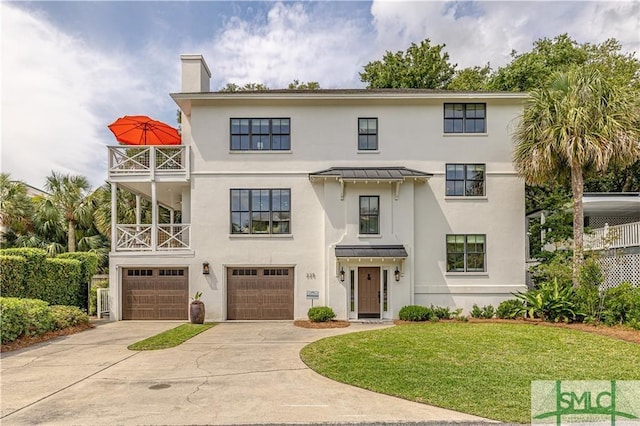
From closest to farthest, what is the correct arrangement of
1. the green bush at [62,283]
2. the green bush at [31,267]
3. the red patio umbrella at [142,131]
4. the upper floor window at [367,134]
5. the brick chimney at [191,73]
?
1. the green bush at [31,267]
2. the green bush at [62,283]
3. the red patio umbrella at [142,131]
4. the upper floor window at [367,134]
5. the brick chimney at [191,73]

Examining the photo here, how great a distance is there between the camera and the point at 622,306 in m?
12.8

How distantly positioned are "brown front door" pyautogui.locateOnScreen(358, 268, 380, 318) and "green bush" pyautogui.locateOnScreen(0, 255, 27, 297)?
469 inches

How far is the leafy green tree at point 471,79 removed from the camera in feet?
92.9

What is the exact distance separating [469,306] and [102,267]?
63.2 ft

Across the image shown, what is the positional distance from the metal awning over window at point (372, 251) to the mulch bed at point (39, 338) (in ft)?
30.8

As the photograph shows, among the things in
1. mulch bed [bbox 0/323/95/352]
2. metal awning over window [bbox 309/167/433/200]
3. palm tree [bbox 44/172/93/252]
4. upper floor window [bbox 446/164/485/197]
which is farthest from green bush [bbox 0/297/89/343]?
upper floor window [bbox 446/164/485/197]

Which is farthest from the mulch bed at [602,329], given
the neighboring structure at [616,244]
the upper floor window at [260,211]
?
the upper floor window at [260,211]

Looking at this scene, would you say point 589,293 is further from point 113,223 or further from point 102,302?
point 102,302

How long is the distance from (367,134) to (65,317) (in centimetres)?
1302

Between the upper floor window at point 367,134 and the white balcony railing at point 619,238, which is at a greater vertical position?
the upper floor window at point 367,134

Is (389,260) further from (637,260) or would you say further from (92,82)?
(92,82)

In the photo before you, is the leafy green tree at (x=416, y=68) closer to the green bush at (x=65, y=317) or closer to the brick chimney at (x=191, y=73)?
the brick chimney at (x=191, y=73)

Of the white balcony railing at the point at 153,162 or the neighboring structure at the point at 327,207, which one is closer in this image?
the neighboring structure at the point at 327,207

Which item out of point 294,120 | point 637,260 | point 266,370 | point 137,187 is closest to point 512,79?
point 637,260
